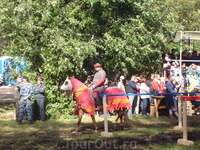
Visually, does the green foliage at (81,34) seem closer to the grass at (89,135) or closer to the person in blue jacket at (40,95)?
the person in blue jacket at (40,95)

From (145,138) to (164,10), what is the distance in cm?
931

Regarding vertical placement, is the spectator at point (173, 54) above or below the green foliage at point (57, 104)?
above

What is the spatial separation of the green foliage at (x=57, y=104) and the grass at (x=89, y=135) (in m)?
0.64

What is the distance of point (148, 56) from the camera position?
53.5 ft

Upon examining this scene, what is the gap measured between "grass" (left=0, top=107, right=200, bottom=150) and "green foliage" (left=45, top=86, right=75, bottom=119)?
0.64 metres

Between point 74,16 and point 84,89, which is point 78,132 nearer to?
point 84,89

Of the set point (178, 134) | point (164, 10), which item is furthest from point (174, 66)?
point (178, 134)

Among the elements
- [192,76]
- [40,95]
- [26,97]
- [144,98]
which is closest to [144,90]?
[144,98]

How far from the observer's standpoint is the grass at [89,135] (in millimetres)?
9023

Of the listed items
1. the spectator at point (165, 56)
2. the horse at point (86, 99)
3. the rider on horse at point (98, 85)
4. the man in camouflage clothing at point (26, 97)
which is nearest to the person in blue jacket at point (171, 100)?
the spectator at point (165, 56)

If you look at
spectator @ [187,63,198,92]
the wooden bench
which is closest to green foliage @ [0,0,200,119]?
the wooden bench

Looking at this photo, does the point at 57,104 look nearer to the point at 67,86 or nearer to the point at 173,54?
the point at 67,86

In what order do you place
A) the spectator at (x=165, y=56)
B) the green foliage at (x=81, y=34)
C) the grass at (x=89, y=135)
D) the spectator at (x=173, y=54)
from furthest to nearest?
the spectator at (x=173, y=54) → the spectator at (x=165, y=56) → the green foliage at (x=81, y=34) → the grass at (x=89, y=135)

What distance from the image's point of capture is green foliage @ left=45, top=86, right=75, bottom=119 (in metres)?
14.9
